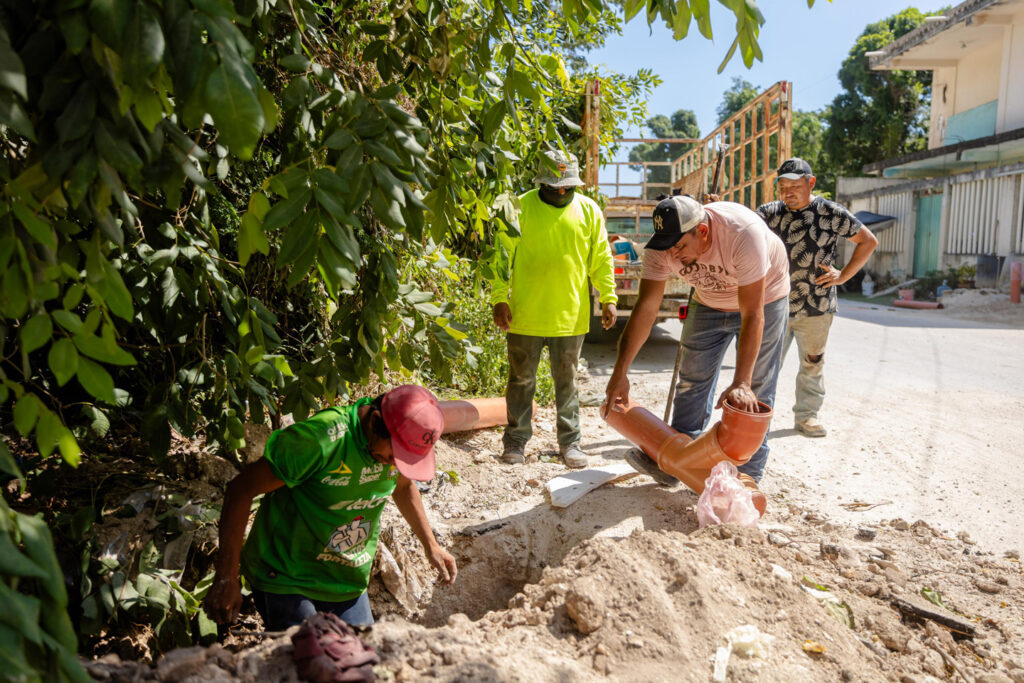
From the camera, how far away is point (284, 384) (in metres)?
2.51

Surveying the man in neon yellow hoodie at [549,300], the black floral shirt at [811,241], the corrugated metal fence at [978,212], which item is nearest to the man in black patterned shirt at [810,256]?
the black floral shirt at [811,241]

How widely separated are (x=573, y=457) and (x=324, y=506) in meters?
2.28

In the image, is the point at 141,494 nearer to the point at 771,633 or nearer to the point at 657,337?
the point at 771,633

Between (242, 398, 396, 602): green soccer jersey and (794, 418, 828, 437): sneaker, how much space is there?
3769mm

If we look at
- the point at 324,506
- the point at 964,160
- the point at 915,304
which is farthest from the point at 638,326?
the point at 964,160

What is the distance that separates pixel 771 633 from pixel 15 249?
250cm

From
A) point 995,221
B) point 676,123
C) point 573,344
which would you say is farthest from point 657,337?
point 676,123

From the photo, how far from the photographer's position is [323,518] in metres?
2.56

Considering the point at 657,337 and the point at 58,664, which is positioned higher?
the point at 58,664

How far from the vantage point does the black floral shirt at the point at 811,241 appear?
5.21 meters

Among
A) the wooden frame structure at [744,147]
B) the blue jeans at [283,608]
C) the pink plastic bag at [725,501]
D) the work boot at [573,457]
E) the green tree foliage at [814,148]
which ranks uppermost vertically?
the green tree foliage at [814,148]

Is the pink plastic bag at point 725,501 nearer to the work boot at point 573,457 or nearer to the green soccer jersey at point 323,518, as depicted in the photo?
the work boot at point 573,457

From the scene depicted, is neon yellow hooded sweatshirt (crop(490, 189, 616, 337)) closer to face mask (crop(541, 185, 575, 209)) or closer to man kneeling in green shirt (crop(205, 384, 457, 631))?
face mask (crop(541, 185, 575, 209))

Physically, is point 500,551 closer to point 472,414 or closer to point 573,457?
point 573,457
